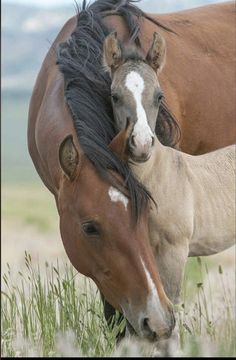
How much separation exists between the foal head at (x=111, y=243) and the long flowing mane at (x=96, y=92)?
55 mm

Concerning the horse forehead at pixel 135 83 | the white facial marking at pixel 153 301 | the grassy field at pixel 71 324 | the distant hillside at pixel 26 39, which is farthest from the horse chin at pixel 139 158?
the distant hillside at pixel 26 39

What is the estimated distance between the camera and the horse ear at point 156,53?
6.09 meters

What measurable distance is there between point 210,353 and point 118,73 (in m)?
2.69

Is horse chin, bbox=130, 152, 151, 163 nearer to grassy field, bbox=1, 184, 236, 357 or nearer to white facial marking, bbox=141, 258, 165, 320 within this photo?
white facial marking, bbox=141, 258, 165, 320

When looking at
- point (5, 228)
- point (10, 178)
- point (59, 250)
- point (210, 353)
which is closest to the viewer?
point (210, 353)

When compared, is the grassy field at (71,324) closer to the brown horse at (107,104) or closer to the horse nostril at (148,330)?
the horse nostril at (148,330)

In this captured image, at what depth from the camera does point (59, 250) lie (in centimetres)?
3519

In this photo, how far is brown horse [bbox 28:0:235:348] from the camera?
546cm

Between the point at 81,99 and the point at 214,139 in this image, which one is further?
the point at 214,139

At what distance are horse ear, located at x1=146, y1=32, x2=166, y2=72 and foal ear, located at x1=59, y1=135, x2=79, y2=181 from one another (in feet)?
2.91

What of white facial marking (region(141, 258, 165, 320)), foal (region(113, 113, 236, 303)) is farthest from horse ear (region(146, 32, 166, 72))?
white facial marking (region(141, 258, 165, 320))

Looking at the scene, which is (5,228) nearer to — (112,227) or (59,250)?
(59,250)

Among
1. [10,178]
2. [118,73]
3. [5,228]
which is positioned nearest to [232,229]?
[118,73]

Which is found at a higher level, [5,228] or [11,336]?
[11,336]
